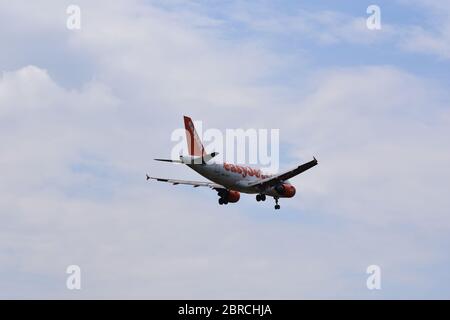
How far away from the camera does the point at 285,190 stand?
135m

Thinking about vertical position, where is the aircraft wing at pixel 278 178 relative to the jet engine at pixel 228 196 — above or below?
above

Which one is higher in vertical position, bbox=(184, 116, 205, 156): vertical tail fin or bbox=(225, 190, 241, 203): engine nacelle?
bbox=(184, 116, 205, 156): vertical tail fin

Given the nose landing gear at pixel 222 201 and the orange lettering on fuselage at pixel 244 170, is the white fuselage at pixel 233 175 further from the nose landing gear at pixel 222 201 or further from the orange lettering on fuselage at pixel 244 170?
the nose landing gear at pixel 222 201

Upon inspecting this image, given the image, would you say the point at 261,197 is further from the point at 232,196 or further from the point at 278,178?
the point at 232,196

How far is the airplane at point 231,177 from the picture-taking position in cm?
12462

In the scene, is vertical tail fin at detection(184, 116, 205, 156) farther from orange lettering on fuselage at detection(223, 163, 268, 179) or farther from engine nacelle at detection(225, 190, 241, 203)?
engine nacelle at detection(225, 190, 241, 203)

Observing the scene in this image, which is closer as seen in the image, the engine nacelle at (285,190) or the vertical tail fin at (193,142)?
the vertical tail fin at (193,142)

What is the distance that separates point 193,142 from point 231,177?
705cm

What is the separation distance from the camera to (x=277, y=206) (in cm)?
13438

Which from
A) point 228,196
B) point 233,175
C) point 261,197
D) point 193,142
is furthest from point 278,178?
point 193,142

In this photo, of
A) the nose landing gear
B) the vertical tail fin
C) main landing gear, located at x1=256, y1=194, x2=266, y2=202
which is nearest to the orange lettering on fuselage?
main landing gear, located at x1=256, y1=194, x2=266, y2=202

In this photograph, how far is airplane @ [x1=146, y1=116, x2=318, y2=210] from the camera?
409 ft

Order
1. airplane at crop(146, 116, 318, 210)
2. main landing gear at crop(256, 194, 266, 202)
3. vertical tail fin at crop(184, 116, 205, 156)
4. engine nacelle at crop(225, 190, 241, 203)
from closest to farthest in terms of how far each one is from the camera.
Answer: airplane at crop(146, 116, 318, 210) → vertical tail fin at crop(184, 116, 205, 156) → main landing gear at crop(256, 194, 266, 202) → engine nacelle at crop(225, 190, 241, 203)

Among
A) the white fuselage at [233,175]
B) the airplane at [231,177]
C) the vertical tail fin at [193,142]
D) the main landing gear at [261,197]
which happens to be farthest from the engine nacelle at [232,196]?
the vertical tail fin at [193,142]
